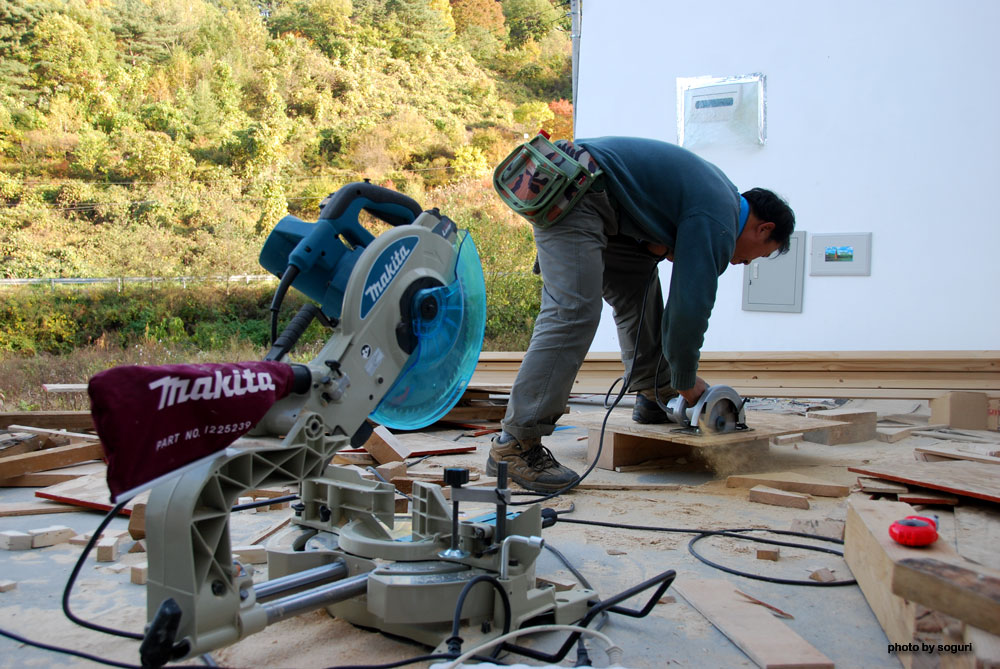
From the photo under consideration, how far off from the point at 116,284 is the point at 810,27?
9638mm

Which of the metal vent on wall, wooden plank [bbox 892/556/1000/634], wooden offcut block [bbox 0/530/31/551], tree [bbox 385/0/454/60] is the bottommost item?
wooden offcut block [bbox 0/530/31/551]

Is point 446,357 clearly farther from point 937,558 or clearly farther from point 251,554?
point 937,558

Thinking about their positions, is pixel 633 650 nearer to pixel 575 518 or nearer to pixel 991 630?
pixel 991 630

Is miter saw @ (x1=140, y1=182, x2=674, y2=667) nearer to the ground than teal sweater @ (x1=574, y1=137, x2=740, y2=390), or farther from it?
nearer to the ground

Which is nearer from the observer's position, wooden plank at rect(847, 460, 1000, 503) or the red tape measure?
the red tape measure

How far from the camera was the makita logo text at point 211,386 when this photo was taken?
3.97 feet

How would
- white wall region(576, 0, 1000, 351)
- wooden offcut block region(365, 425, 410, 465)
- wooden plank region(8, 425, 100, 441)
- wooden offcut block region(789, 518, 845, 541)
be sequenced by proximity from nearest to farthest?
wooden offcut block region(789, 518, 845, 541) → wooden offcut block region(365, 425, 410, 465) → wooden plank region(8, 425, 100, 441) → white wall region(576, 0, 1000, 351)

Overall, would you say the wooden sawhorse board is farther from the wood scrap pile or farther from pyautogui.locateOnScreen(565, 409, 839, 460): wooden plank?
the wood scrap pile

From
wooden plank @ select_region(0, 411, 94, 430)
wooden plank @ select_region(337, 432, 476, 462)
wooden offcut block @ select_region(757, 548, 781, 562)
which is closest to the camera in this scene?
wooden offcut block @ select_region(757, 548, 781, 562)

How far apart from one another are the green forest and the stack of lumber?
19.5ft

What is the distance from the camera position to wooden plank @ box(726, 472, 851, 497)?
10.5 ft

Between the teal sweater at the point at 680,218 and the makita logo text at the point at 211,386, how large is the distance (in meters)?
1.92

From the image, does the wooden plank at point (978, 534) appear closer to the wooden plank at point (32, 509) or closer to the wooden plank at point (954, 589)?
the wooden plank at point (954, 589)

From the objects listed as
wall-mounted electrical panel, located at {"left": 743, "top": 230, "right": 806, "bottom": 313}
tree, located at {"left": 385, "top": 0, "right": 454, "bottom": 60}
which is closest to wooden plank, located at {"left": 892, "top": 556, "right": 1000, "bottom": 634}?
wall-mounted electrical panel, located at {"left": 743, "top": 230, "right": 806, "bottom": 313}
